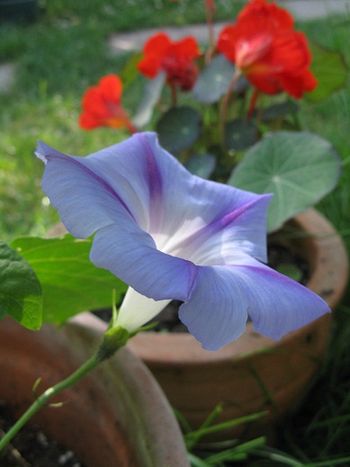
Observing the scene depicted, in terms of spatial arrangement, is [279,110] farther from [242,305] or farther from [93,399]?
[242,305]

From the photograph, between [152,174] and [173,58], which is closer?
[152,174]

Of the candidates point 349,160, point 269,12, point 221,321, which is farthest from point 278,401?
point 221,321

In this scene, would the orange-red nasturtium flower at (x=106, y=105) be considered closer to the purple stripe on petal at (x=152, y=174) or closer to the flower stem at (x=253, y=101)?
the flower stem at (x=253, y=101)

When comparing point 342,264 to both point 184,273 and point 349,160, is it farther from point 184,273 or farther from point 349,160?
point 184,273

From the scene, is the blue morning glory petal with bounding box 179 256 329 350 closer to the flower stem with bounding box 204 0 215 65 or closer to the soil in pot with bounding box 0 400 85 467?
the soil in pot with bounding box 0 400 85 467

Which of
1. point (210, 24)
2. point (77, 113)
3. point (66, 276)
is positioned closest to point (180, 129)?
point (210, 24)
